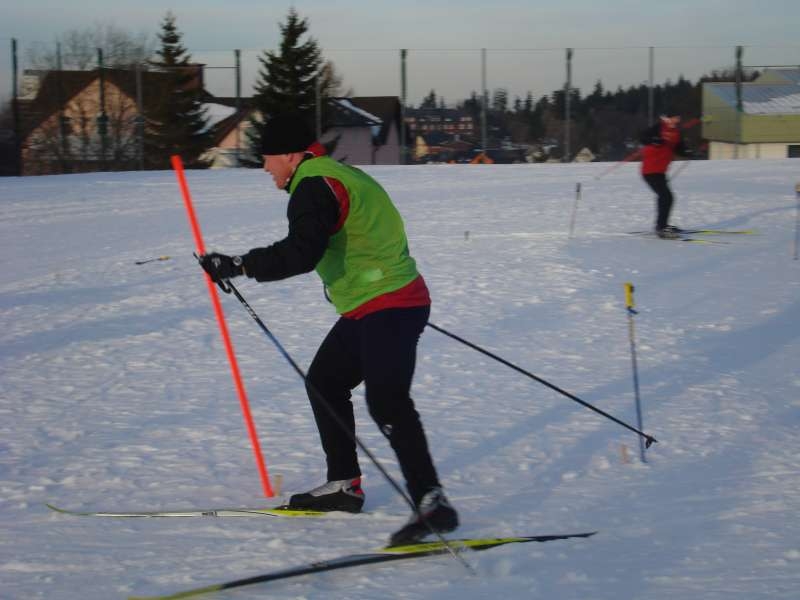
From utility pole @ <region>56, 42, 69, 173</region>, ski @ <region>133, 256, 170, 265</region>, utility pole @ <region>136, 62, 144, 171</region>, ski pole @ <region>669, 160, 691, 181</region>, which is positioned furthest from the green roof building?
ski @ <region>133, 256, 170, 265</region>

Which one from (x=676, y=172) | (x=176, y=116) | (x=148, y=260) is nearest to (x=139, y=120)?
(x=176, y=116)

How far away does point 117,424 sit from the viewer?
577cm

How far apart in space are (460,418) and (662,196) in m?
7.74

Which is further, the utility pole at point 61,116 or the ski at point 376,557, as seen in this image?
the utility pole at point 61,116

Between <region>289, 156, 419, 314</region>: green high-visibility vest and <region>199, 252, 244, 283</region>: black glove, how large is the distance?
335mm

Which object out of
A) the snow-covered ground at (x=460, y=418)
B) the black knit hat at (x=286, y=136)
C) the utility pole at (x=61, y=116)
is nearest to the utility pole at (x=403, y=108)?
the utility pole at (x=61, y=116)

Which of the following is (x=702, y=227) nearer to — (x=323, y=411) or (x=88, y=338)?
(x=88, y=338)

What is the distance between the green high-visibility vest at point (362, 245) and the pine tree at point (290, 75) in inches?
1034

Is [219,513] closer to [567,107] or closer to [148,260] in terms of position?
[148,260]

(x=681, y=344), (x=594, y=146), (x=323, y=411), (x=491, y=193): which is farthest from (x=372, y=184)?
(x=594, y=146)

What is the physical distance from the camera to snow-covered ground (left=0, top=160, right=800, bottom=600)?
355 centimetres

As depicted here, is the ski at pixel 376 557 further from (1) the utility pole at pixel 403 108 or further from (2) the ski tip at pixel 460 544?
(1) the utility pole at pixel 403 108

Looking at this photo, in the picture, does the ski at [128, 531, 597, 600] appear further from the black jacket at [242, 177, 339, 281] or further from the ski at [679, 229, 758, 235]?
the ski at [679, 229, 758, 235]

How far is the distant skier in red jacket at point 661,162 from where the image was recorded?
12695mm
